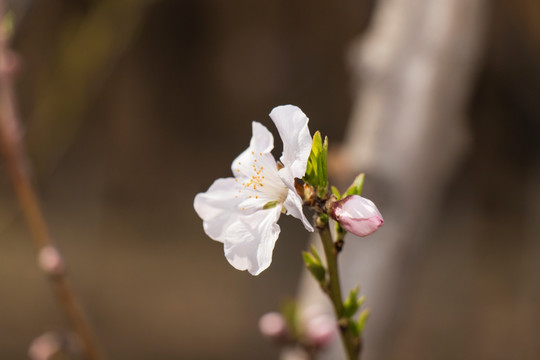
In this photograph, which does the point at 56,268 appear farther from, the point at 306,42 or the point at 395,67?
the point at 306,42

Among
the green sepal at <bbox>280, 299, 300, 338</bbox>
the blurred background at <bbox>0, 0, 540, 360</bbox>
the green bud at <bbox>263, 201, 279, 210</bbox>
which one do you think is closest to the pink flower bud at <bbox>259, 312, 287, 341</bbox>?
the green sepal at <bbox>280, 299, 300, 338</bbox>

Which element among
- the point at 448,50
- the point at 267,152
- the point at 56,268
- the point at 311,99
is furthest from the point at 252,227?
the point at 311,99

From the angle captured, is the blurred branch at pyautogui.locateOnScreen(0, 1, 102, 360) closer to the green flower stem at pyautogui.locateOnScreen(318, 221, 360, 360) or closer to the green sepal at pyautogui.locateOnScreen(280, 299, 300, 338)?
the green sepal at pyautogui.locateOnScreen(280, 299, 300, 338)

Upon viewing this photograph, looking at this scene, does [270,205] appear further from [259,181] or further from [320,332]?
[320,332]

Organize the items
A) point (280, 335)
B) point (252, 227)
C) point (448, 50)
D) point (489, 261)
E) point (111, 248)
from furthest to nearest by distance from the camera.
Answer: point (111, 248) < point (489, 261) < point (448, 50) < point (280, 335) < point (252, 227)

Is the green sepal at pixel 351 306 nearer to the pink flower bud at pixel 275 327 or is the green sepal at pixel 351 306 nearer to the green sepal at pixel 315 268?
the green sepal at pixel 315 268
